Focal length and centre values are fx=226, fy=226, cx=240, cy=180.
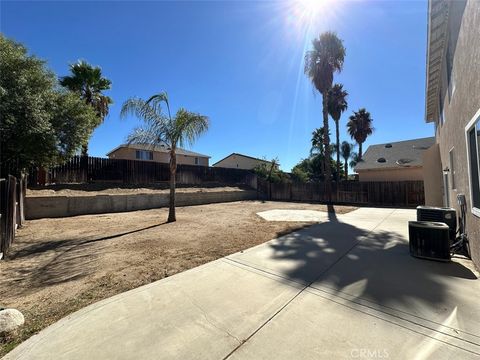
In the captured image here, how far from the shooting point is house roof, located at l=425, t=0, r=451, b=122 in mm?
5770

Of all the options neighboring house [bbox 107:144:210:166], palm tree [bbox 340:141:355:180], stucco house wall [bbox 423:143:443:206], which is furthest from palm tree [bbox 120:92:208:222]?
palm tree [bbox 340:141:355:180]

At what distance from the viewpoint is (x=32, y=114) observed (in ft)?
23.2

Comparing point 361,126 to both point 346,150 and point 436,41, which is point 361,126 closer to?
point 346,150

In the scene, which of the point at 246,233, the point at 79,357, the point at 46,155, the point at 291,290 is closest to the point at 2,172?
the point at 46,155

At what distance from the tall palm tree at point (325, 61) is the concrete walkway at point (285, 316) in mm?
14237

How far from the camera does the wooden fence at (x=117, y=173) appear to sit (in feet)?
40.0

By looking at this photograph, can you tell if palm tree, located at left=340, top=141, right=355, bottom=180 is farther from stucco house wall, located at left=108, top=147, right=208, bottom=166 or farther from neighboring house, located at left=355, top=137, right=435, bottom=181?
stucco house wall, located at left=108, top=147, right=208, bottom=166

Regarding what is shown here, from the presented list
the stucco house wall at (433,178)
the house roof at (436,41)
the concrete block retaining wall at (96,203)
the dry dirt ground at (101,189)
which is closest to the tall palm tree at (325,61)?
the stucco house wall at (433,178)

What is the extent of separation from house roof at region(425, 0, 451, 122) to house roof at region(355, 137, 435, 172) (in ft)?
33.5

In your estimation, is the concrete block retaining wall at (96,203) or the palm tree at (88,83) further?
the palm tree at (88,83)

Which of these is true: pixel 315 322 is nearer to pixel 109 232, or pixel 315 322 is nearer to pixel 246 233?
pixel 246 233

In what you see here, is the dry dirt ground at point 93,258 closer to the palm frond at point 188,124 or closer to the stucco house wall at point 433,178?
the palm frond at point 188,124

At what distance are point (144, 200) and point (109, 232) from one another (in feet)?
22.3

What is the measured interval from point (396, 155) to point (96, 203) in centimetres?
2309
